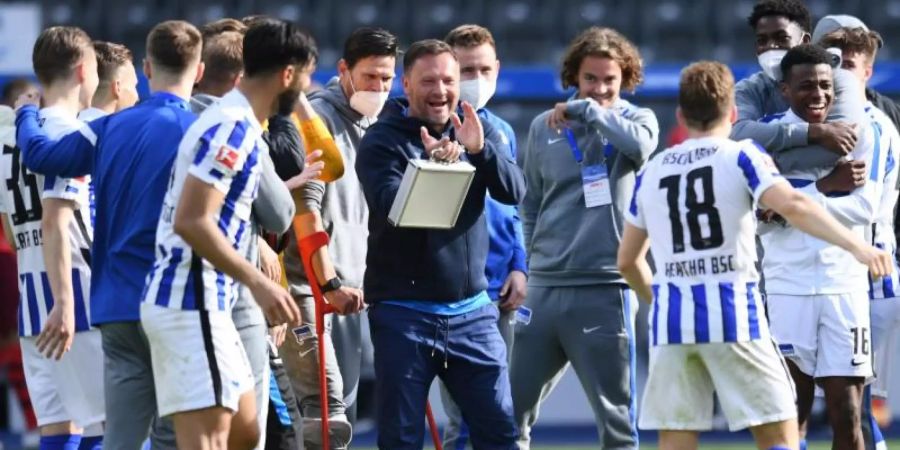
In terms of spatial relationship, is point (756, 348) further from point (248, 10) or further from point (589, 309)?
point (248, 10)

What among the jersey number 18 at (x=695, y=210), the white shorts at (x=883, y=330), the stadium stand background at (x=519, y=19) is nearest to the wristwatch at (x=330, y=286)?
the jersey number 18 at (x=695, y=210)

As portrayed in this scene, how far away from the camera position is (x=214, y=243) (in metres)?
4.61

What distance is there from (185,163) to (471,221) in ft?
4.48

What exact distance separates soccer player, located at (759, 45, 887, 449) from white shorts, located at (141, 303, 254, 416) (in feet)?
8.91

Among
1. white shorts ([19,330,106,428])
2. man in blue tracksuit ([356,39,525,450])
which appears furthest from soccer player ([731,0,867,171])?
white shorts ([19,330,106,428])

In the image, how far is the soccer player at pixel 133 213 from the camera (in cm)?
495

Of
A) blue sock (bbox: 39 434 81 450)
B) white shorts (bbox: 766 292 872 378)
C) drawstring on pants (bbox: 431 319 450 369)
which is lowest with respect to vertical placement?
blue sock (bbox: 39 434 81 450)

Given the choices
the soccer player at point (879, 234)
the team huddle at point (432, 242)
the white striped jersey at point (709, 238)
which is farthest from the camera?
the soccer player at point (879, 234)

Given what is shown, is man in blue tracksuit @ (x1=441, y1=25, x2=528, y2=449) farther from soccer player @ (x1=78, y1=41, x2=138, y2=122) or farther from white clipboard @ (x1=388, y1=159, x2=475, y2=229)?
soccer player @ (x1=78, y1=41, x2=138, y2=122)

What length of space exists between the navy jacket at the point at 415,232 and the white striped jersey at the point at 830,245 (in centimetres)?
143

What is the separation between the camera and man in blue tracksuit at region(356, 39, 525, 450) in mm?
5699

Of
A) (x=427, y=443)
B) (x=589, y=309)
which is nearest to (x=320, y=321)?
(x=589, y=309)

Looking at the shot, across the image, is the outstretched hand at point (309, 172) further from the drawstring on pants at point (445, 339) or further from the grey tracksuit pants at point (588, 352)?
the grey tracksuit pants at point (588, 352)

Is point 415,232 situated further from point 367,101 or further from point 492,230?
point 492,230
